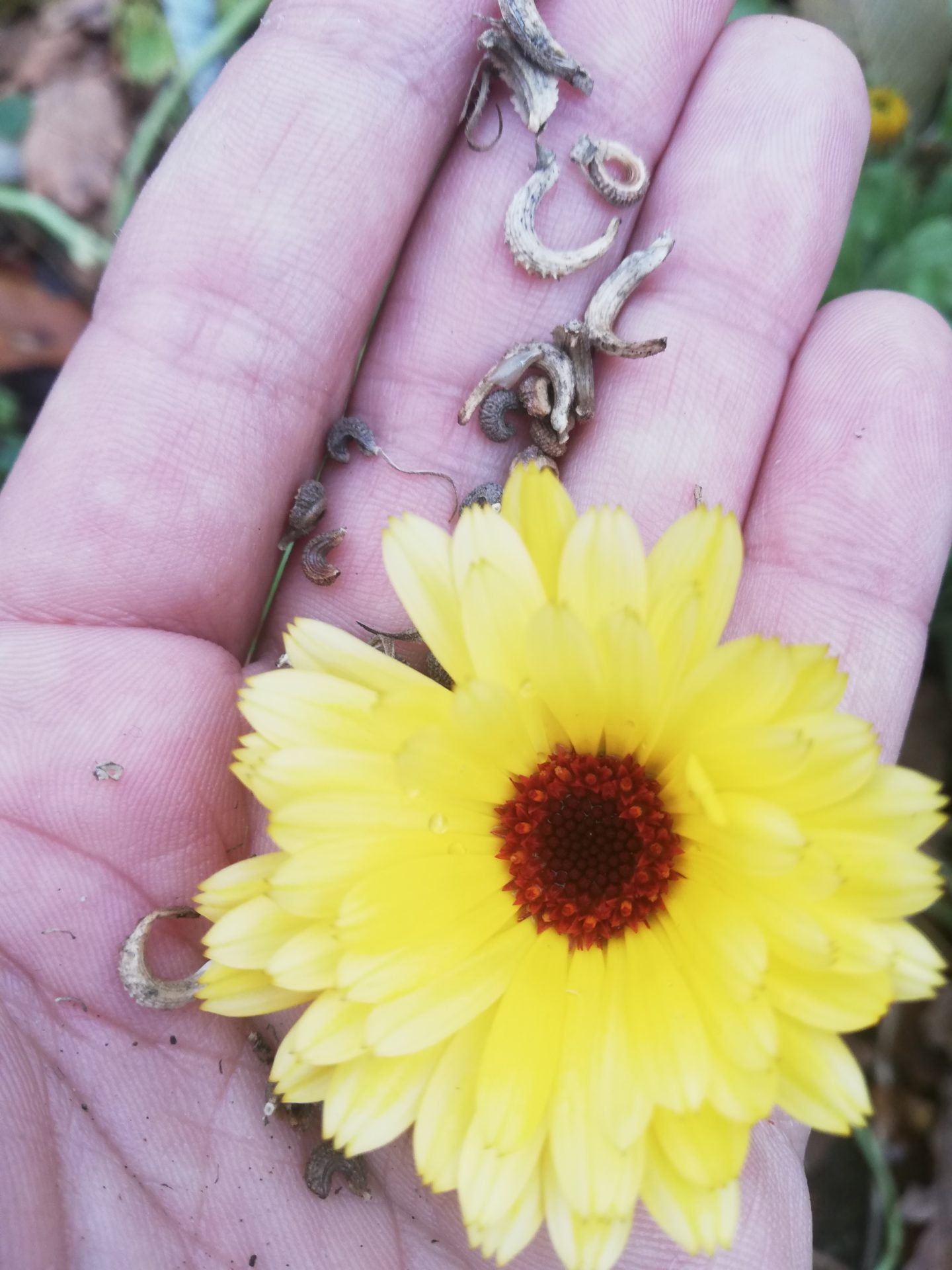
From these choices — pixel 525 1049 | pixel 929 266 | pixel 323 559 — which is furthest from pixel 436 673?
pixel 929 266

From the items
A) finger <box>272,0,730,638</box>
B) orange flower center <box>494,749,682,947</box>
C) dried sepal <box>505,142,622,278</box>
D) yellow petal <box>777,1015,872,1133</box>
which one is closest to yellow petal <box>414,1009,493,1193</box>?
orange flower center <box>494,749,682,947</box>

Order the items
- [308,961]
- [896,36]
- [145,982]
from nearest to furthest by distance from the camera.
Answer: [308,961], [145,982], [896,36]

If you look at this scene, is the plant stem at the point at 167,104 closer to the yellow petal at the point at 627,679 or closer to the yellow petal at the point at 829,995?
the yellow petal at the point at 627,679

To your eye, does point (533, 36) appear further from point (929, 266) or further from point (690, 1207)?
point (690, 1207)

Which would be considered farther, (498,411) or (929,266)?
(929,266)

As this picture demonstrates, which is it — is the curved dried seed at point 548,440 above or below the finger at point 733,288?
below

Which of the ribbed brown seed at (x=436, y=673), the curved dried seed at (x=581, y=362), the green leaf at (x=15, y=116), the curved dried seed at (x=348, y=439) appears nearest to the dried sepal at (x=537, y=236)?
the curved dried seed at (x=581, y=362)
